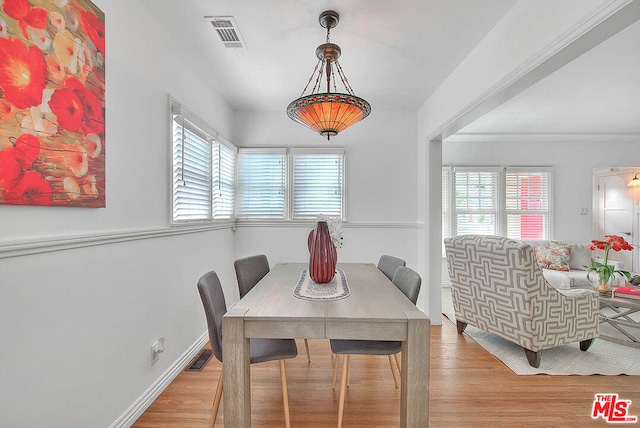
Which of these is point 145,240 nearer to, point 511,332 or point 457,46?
point 457,46

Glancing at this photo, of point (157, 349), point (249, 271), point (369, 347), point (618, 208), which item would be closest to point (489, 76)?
point (369, 347)

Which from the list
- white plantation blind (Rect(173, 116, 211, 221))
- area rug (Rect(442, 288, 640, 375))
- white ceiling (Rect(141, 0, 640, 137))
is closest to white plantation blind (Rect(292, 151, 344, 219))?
white ceiling (Rect(141, 0, 640, 137))

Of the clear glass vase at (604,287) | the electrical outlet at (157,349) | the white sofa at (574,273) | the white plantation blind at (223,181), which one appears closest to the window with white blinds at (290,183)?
the white plantation blind at (223,181)

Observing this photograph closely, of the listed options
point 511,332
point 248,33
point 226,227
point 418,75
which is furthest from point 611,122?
point 226,227

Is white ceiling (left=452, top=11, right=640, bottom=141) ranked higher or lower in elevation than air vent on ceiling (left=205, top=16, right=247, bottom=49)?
higher

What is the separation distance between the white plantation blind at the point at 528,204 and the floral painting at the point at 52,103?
5.57 metres

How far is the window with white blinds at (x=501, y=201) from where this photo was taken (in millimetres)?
4969

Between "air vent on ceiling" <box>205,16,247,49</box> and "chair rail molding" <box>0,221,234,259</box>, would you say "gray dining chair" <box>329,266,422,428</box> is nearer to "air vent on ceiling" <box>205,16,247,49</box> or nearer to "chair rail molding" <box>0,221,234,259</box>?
"chair rail molding" <box>0,221,234,259</box>

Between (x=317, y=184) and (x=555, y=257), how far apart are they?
3654 mm

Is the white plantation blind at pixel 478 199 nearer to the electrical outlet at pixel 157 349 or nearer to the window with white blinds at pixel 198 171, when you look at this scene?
the window with white blinds at pixel 198 171

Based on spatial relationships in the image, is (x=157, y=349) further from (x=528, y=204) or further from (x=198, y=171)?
(x=528, y=204)

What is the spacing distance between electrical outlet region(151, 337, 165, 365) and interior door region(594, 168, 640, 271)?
21.4ft

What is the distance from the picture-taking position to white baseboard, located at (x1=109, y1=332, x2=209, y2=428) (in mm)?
1664

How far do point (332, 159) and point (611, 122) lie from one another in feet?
13.5
